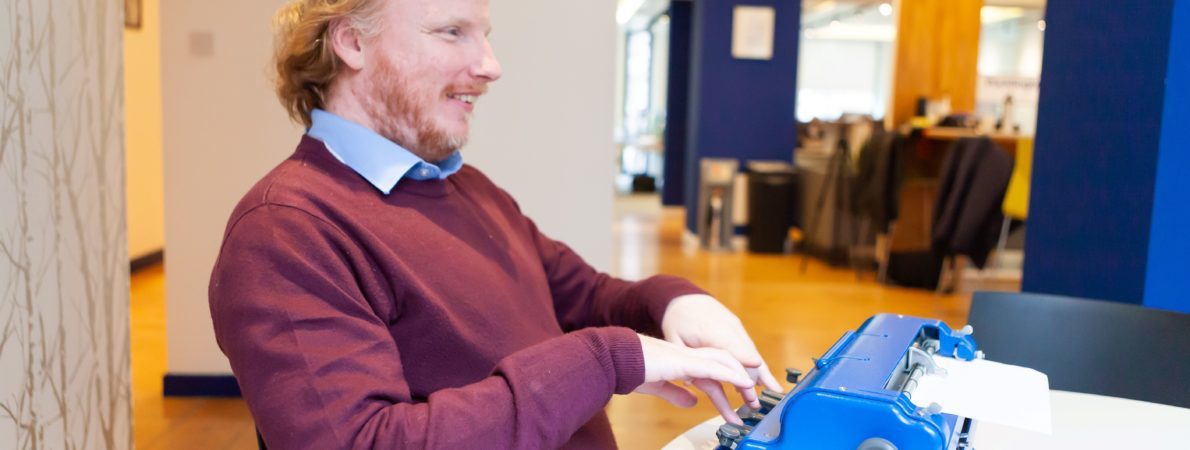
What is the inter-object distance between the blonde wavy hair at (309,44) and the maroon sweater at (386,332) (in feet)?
0.46

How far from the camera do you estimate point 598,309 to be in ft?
5.15

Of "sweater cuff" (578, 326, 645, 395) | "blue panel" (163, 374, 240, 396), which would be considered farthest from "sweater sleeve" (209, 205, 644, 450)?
"blue panel" (163, 374, 240, 396)

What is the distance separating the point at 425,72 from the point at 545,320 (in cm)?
39

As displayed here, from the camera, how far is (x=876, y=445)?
0.76 meters

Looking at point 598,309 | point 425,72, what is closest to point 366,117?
point 425,72

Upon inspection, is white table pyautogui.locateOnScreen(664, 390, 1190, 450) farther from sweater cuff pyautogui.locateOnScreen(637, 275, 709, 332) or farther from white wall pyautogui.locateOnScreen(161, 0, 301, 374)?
white wall pyautogui.locateOnScreen(161, 0, 301, 374)

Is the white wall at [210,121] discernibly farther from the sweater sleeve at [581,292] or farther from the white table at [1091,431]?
the white table at [1091,431]

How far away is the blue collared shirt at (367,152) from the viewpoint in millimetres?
1223

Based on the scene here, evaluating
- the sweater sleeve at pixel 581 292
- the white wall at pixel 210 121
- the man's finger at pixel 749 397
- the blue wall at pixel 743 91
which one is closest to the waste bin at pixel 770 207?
the blue wall at pixel 743 91

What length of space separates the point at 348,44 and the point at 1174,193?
6.81ft

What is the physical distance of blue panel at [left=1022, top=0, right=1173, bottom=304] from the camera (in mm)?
2395

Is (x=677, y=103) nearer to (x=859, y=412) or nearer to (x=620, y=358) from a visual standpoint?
(x=620, y=358)

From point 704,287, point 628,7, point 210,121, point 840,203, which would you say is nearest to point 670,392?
point 210,121

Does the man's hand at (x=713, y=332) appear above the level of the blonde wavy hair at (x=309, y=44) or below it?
below
